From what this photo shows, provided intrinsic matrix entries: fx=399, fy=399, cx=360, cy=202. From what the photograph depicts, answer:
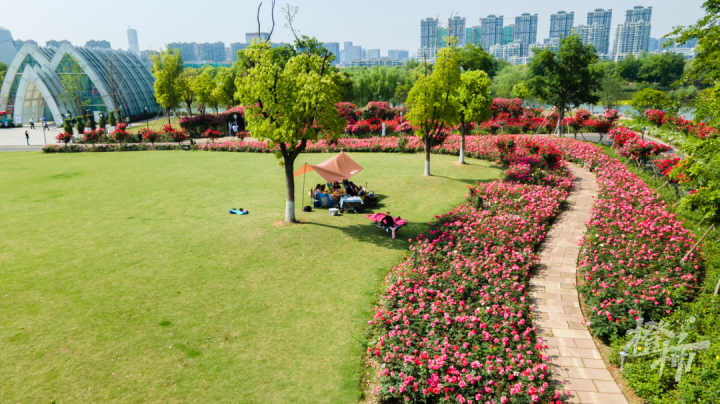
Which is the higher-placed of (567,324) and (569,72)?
(569,72)

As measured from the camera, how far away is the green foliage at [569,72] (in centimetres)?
3139

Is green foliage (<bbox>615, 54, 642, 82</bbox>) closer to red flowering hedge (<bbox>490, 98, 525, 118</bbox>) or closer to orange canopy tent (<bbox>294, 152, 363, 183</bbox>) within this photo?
red flowering hedge (<bbox>490, 98, 525, 118</bbox>)

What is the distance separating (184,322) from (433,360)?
5574mm

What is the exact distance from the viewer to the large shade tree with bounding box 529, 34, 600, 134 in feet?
103

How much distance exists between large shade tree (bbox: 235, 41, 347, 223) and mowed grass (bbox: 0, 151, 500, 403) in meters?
3.50

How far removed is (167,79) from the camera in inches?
1800

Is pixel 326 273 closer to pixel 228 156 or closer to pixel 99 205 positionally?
pixel 99 205

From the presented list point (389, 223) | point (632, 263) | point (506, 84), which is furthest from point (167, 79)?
point (506, 84)

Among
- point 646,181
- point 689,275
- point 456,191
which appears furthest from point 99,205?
point 646,181

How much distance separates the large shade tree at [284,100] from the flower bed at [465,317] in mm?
5414

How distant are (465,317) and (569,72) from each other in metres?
30.9

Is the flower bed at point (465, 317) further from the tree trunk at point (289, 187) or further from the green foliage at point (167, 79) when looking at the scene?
the green foliage at point (167, 79)

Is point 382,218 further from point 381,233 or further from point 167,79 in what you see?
point 167,79

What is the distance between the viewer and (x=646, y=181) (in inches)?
684
